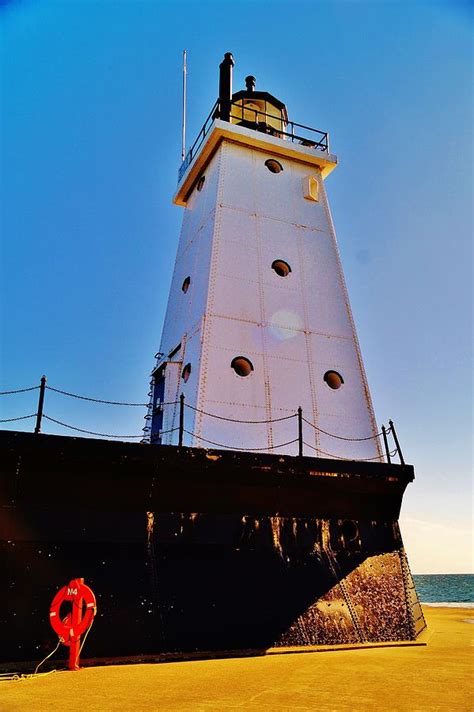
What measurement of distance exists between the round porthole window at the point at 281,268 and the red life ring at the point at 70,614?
26.0 ft

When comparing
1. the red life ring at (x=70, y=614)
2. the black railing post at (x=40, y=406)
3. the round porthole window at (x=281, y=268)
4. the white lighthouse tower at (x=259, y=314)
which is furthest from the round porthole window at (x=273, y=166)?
the red life ring at (x=70, y=614)

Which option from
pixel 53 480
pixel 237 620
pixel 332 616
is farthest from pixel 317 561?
pixel 53 480

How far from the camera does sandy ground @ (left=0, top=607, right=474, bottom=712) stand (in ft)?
18.2

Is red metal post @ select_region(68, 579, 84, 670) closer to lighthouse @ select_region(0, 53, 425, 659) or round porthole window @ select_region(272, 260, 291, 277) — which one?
lighthouse @ select_region(0, 53, 425, 659)

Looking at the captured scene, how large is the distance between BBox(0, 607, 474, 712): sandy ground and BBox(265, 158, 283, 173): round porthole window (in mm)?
11079

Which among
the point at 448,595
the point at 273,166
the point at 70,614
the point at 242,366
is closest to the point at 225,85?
the point at 273,166

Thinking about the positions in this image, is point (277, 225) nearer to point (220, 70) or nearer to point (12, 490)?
point (220, 70)

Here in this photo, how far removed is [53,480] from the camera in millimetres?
8062

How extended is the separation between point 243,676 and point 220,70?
15.5 m

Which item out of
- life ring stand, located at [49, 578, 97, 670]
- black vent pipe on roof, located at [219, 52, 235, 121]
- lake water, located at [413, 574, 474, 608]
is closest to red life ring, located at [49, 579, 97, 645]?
life ring stand, located at [49, 578, 97, 670]

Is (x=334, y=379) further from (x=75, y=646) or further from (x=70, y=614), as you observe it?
(x=75, y=646)

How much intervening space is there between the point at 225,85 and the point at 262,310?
7671 millimetres

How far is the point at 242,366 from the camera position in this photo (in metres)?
11.3

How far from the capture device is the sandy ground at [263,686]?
5539mm
